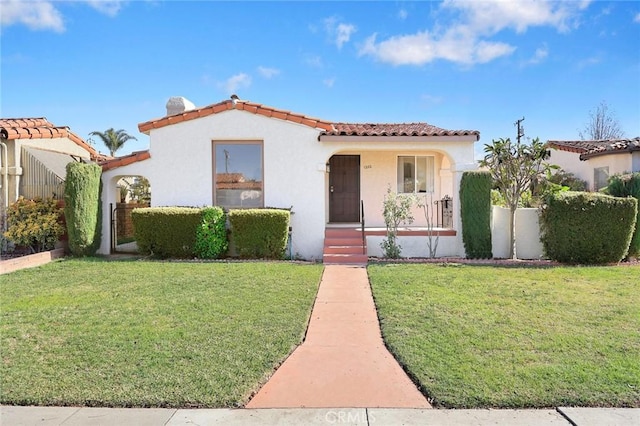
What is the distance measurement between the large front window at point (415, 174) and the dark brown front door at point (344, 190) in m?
1.77

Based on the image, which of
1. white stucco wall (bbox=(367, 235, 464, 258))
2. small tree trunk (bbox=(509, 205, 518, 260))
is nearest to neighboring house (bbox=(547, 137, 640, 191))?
small tree trunk (bbox=(509, 205, 518, 260))

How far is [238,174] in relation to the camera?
42.4 ft

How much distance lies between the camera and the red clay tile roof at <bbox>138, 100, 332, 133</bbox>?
12.5 meters

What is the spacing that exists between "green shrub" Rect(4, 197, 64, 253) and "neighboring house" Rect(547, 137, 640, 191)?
62.0 feet

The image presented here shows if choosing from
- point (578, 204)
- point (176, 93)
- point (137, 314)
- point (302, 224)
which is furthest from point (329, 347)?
point (176, 93)

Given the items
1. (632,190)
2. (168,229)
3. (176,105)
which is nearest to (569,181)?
(632,190)

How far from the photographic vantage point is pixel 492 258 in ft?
38.9

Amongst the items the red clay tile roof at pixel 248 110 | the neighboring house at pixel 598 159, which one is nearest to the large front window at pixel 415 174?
the red clay tile roof at pixel 248 110

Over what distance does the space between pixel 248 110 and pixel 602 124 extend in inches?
1628

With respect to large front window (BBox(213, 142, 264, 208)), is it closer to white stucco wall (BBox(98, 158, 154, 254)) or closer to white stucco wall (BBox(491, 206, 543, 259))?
white stucco wall (BBox(98, 158, 154, 254))

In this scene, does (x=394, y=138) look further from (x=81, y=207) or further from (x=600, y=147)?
(x=600, y=147)

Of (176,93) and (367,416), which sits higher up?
(176,93)

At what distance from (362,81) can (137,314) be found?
585 inches

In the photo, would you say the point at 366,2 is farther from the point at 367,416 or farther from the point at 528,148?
the point at 367,416
